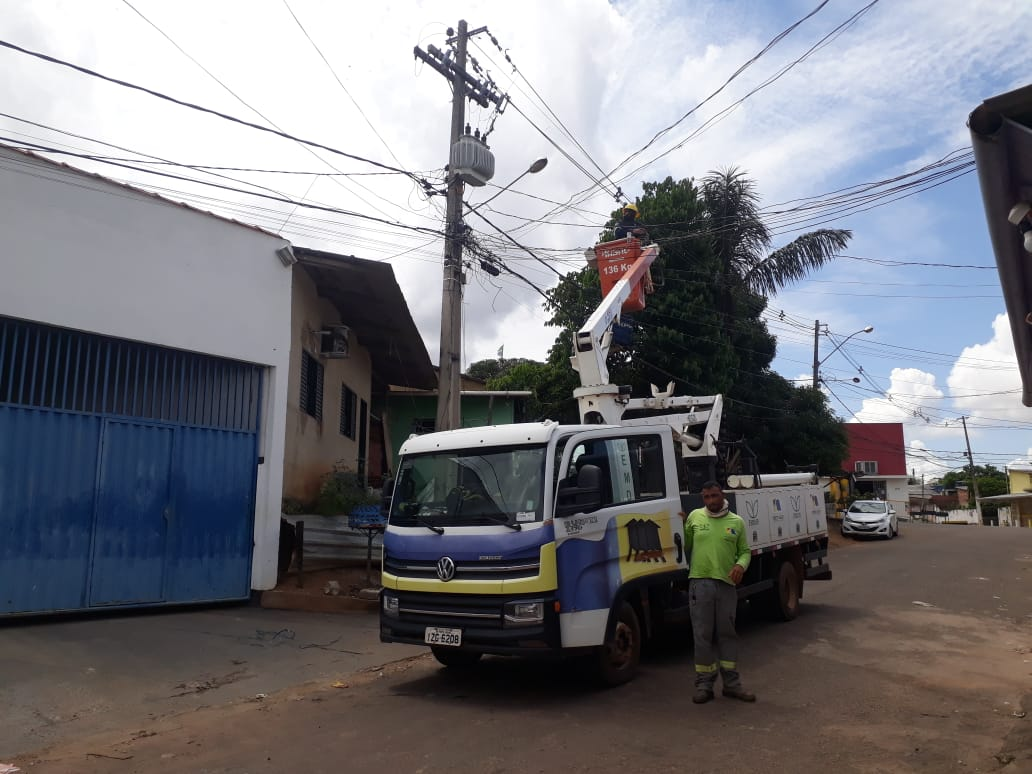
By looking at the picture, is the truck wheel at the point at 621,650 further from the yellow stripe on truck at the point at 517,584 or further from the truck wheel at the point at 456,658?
the truck wheel at the point at 456,658

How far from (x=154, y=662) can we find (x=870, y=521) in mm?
24471

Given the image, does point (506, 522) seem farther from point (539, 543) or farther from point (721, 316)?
point (721, 316)

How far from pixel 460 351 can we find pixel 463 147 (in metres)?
A: 3.49

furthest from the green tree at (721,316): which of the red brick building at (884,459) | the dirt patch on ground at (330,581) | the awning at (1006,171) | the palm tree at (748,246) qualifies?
the red brick building at (884,459)

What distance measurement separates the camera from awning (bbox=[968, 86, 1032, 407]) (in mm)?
3375

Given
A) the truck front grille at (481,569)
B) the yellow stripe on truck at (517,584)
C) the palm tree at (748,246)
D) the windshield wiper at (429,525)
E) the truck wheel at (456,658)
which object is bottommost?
the truck wheel at (456,658)

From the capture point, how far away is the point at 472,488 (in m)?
6.68

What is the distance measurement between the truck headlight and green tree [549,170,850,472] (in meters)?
12.0

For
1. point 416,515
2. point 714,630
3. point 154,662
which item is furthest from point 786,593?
point 154,662

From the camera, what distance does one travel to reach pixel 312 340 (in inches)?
526

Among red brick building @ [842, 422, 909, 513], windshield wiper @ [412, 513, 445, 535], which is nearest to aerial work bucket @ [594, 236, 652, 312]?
windshield wiper @ [412, 513, 445, 535]

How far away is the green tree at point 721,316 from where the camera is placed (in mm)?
20375

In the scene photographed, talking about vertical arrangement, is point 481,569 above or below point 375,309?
below

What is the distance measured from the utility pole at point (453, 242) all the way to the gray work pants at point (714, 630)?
5869mm
